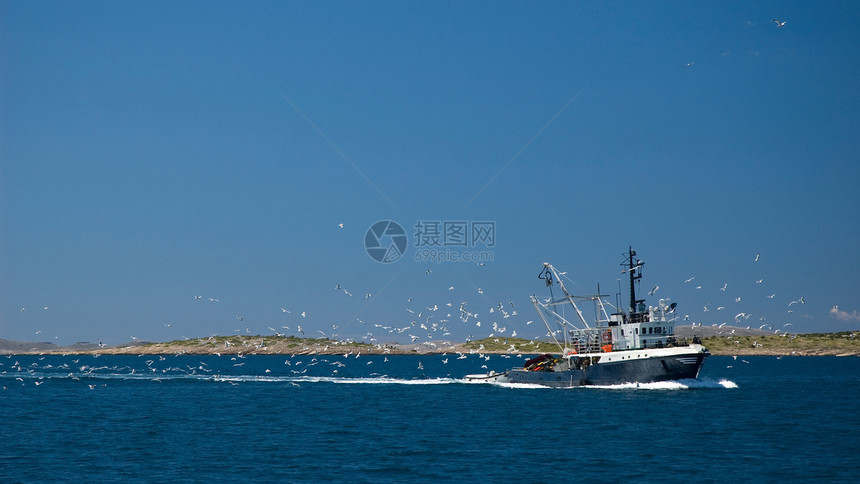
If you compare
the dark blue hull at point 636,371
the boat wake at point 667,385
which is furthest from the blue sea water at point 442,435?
the dark blue hull at point 636,371

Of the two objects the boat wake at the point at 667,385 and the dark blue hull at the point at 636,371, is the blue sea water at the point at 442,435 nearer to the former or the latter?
the boat wake at the point at 667,385

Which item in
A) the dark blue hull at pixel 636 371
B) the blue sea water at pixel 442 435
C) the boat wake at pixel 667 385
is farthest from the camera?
the boat wake at pixel 667 385

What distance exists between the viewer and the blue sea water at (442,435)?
40.8m

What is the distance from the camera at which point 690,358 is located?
3071 inches

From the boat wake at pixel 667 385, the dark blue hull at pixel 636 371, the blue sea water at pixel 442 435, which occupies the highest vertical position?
the dark blue hull at pixel 636 371

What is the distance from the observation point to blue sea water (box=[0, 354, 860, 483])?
4084cm

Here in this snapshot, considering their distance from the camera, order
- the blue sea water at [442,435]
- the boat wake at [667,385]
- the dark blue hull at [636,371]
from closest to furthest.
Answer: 1. the blue sea water at [442,435]
2. the dark blue hull at [636,371]
3. the boat wake at [667,385]

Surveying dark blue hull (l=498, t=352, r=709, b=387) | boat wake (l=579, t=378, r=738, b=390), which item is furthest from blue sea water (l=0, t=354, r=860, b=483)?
dark blue hull (l=498, t=352, r=709, b=387)

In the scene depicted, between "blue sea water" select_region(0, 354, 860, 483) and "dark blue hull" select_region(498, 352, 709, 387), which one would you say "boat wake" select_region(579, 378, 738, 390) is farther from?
"dark blue hull" select_region(498, 352, 709, 387)

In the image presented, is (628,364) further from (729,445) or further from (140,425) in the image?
(140,425)

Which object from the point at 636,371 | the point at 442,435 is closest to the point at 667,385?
the point at 636,371

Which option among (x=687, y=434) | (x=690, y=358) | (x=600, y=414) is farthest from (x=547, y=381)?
(x=687, y=434)

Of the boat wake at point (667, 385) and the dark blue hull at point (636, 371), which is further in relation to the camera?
the boat wake at point (667, 385)

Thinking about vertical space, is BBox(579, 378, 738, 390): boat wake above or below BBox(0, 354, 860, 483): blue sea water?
above
